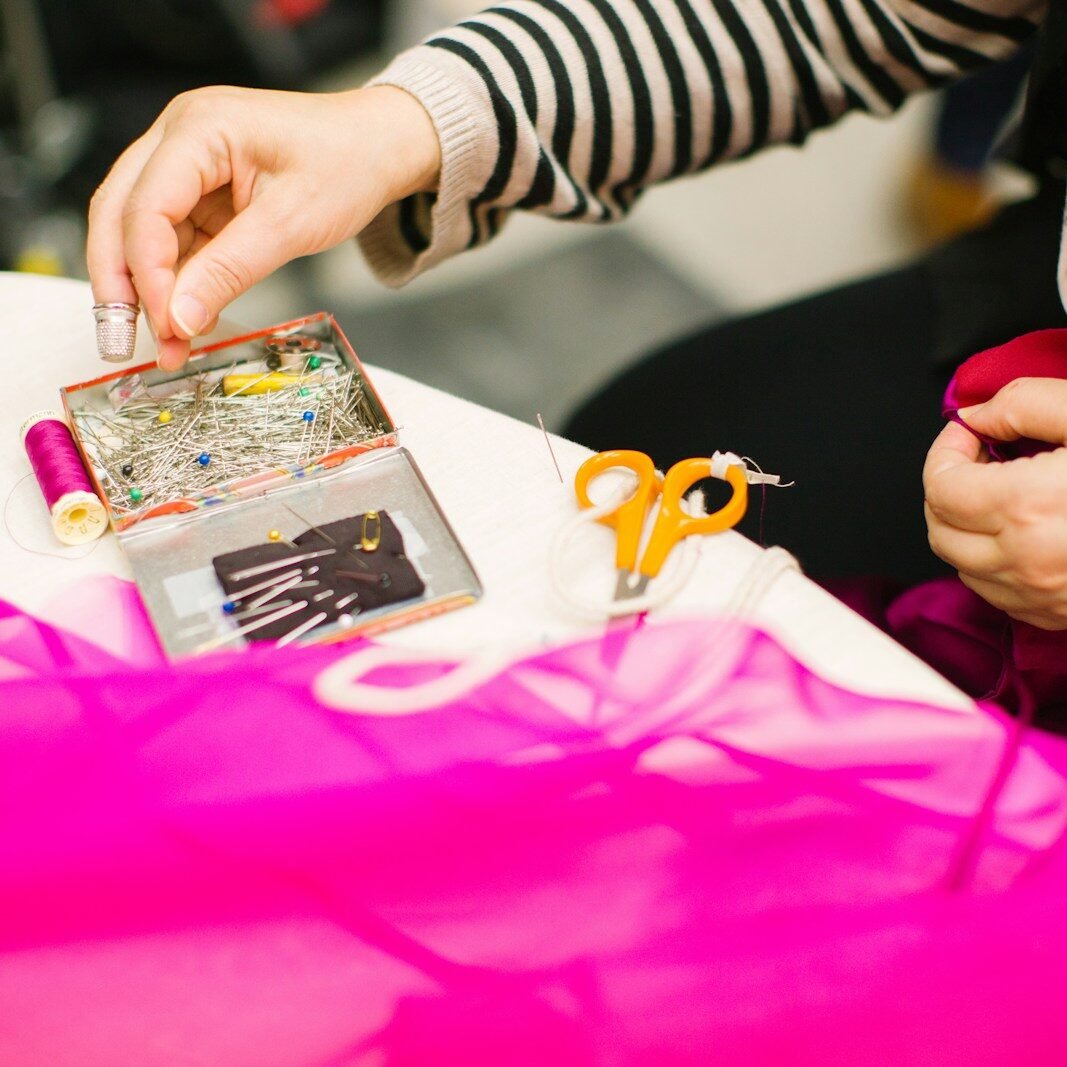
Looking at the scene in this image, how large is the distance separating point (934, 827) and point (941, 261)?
62 centimetres

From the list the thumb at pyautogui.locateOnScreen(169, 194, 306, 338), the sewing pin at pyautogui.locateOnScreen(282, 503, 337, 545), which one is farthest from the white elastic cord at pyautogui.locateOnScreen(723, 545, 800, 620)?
the thumb at pyautogui.locateOnScreen(169, 194, 306, 338)

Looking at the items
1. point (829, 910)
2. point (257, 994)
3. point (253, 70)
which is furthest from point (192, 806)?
point (253, 70)

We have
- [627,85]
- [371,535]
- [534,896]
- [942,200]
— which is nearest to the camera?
[534,896]

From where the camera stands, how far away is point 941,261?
0.99 meters

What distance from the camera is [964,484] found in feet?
2.09

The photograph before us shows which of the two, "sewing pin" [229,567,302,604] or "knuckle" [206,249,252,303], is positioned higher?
"knuckle" [206,249,252,303]

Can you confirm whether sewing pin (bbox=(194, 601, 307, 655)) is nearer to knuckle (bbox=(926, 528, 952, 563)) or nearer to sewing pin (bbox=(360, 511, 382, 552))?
sewing pin (bbox=(360, 511, 382, 552))

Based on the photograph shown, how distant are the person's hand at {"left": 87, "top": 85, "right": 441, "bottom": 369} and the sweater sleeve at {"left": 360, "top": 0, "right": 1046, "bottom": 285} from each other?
0.05 metres

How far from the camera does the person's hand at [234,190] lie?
0.73 metres

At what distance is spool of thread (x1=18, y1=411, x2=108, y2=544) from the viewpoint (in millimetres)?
679

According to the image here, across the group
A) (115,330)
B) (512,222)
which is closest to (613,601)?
(115,330)

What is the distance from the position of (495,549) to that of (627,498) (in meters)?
0.09

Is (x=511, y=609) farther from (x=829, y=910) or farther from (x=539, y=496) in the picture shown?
(x=829, y=910)

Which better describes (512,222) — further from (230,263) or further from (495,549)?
(495,549)
